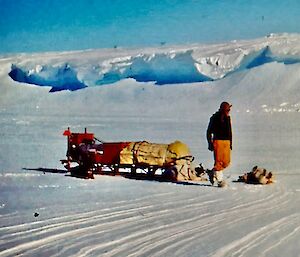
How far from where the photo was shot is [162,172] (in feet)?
13.4

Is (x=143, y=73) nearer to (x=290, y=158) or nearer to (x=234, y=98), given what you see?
(x=234, y=98)

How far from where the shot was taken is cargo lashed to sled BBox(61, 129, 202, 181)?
396 cm

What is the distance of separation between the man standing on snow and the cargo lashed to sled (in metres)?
0.27

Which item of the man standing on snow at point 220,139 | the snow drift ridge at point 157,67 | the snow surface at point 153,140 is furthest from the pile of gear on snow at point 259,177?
the snow drift ridge at point 157,67

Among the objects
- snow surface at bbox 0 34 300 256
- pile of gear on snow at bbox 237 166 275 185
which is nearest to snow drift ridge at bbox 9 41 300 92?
snow surface at bbox 0 34 300 256

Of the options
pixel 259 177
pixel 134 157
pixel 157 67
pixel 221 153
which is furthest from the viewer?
pixel 157 67

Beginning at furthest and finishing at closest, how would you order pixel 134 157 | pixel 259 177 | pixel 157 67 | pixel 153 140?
1. pixel 157 67
2. pixel 153 140
3. pixel 134 157
4. pixel 259 177

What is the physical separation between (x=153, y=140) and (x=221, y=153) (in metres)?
1.51

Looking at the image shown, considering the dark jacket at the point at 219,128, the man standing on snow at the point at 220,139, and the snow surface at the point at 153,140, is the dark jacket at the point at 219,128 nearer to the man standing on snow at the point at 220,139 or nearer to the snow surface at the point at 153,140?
the man standing on snow at the point at 220,139

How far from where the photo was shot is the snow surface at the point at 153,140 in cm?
232

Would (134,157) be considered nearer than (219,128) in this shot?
No

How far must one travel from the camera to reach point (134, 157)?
13.2ft

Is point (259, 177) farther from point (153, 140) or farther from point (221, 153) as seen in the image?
point (153, 140)

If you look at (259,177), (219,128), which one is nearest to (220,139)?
(219,128)
